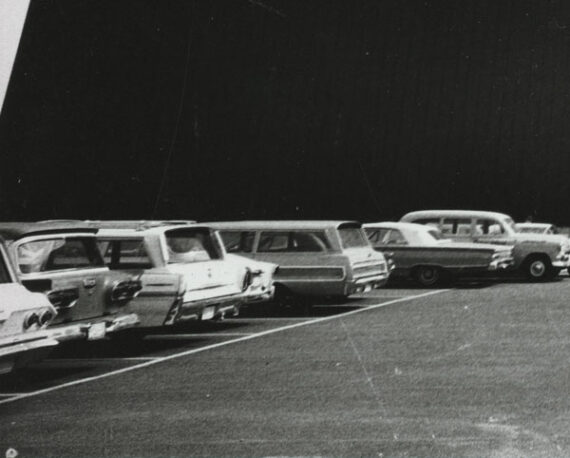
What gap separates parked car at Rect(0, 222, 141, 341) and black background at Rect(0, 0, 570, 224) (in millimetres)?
23425

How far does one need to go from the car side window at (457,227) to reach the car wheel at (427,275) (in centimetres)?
255

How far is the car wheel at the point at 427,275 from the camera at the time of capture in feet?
68.3

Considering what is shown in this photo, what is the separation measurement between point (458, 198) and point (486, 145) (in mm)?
2072

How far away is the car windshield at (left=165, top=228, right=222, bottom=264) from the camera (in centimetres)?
1173

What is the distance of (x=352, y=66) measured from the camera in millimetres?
35219

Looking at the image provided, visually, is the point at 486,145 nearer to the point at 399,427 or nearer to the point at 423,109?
the point at 423,109

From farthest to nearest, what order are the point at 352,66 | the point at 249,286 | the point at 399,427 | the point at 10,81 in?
1. the point at 352,66
2. the point at 10,81
3. the point at 249,286
4. the point at 399,427

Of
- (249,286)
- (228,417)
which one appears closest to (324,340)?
(249,286)

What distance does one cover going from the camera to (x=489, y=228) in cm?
2306

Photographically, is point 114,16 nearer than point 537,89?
Yes

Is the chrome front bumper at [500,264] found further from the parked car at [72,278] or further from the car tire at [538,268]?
the parked car at [72,278]

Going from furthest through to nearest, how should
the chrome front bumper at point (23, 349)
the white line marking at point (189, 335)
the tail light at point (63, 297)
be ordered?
1. the white line marking at point (189, 335)
2. the tail light at point (63, 297)
3. the chrome front bumper at point (23, 349)

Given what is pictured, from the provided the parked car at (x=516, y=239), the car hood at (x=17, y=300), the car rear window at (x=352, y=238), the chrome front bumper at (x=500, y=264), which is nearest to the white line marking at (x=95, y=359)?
the car hood at (x=17, y=300)

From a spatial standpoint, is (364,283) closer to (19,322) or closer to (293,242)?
(293,242)
